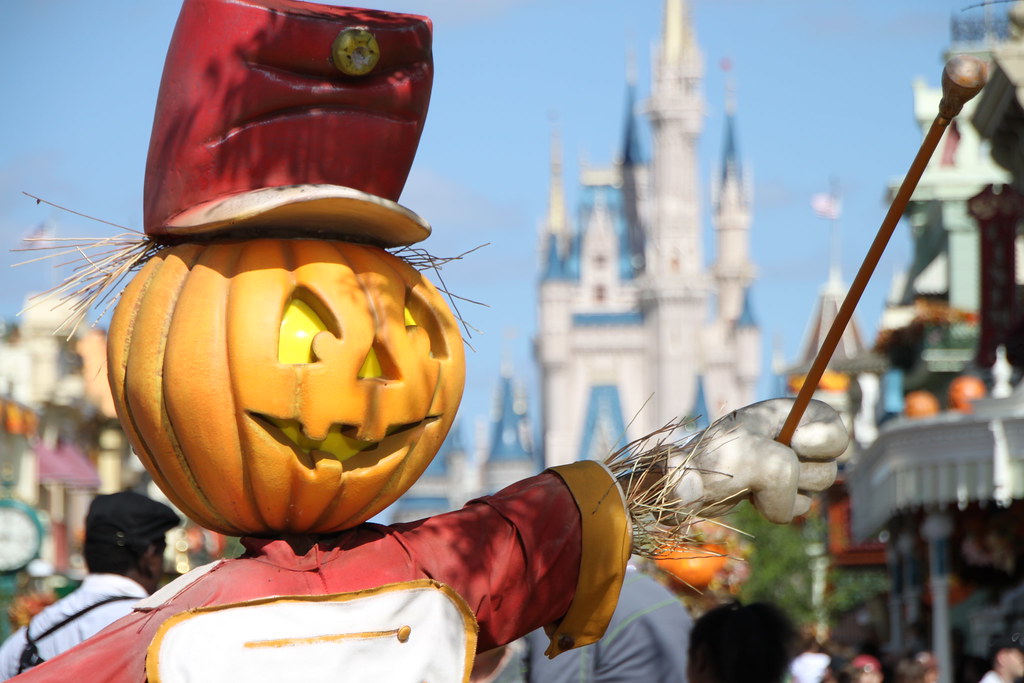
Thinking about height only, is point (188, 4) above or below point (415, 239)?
above

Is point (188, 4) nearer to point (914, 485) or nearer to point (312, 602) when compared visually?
point (312, 602)

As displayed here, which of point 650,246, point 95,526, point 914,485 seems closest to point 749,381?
point 650,246

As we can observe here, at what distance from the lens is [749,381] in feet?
381

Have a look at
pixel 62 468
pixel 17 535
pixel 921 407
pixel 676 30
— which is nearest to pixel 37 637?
pixel 17 535

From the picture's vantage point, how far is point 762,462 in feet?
12.9

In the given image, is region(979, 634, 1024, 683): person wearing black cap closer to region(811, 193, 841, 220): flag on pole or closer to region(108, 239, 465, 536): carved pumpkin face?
region(108, 239, 465, 536): carved pumpkin face

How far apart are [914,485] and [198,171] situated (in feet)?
52.3

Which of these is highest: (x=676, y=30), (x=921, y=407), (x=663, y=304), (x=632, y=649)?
(x=676, y=30)

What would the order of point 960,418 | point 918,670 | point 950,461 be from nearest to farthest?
point 918,670 < point 960,418 < point 950,461

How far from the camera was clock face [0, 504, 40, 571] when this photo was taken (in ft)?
46.6

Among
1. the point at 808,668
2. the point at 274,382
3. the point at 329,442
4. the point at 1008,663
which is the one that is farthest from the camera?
the point at 808,668

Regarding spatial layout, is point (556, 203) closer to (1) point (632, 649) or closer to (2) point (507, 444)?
(2) point (507, 444)

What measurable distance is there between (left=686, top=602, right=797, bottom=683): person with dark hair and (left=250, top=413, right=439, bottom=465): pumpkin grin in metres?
1.54

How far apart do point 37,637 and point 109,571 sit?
1.23ft
